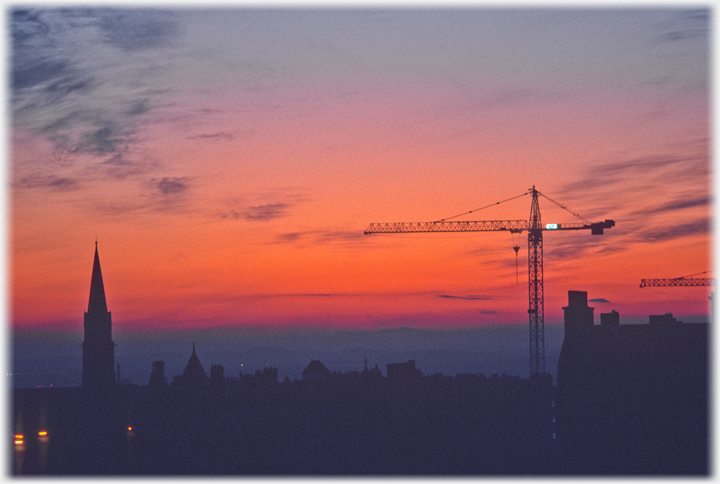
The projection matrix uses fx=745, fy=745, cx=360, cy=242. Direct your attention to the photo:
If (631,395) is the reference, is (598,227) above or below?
above

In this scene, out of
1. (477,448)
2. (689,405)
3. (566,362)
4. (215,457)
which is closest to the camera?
(215,457)

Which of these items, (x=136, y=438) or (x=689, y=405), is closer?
(x=136, y=438)

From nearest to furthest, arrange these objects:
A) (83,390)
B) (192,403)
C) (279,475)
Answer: (279,475), (192,403), (83,390)

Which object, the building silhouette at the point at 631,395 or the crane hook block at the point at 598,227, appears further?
the crane hook block at the point at 598,227

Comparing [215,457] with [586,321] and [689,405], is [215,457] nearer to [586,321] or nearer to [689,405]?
[689,405]

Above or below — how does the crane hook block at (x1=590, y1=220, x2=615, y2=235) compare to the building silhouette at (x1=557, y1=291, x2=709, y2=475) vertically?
above

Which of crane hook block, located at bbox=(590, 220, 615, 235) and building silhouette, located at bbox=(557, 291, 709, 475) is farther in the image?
crane hook block, located at bbox=(590, 220, 615, 235)

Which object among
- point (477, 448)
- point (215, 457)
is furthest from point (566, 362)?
point (215, 457)

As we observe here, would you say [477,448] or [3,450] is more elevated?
[3,450]

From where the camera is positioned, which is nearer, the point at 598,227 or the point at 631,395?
the point at 631,395

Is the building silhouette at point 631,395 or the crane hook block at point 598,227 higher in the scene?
the crane hook block at point 598,227
